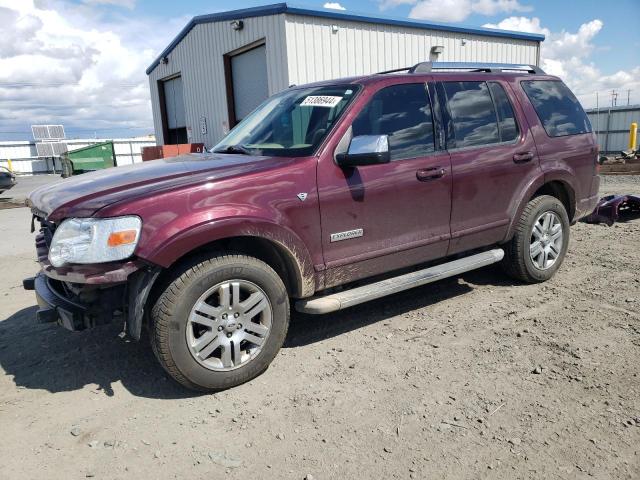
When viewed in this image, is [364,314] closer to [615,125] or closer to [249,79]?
[249,79]

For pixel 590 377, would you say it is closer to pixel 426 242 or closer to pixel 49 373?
pixel 426 242

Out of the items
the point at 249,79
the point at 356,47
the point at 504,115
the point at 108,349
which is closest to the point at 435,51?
the point at 356,47

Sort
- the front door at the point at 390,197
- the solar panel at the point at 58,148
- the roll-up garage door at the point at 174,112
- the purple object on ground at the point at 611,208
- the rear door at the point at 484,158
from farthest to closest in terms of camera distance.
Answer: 1. the solar panel at the point at 58,148
2. the roll-up garage door at the point at 174,112
3. the purple object on ground at the point at 611,208
4. the rear door at the point at 484,158
5. the front door at the point at 390,197

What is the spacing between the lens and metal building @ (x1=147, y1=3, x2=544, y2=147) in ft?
41.1

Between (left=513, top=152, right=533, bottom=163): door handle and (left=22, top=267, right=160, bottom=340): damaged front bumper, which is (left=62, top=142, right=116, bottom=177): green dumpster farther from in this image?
(left=513, top=152, right=533, bottom=163): door handle

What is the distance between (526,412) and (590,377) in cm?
65

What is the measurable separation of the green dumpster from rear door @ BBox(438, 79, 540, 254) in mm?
24425

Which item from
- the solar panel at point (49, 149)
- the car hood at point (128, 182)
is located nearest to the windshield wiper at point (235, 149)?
the car hood at point (128, 182)

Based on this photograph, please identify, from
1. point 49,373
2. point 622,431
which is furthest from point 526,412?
point 49,373

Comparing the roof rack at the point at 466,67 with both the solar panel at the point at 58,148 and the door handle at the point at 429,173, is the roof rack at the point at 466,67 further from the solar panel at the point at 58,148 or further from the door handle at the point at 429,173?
the solar panel at the point at 58,148

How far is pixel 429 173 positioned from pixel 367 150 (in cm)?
77

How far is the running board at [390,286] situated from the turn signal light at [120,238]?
1266 millimetres

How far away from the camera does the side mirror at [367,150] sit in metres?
3.44

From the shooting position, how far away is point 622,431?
105 inches
